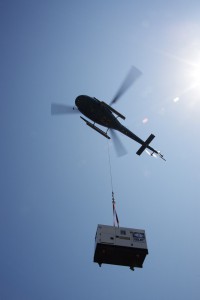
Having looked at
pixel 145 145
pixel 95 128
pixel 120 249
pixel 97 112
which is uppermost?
pixel 97 112

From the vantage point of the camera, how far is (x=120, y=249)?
14289 mm

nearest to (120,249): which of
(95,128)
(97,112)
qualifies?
(95,128)

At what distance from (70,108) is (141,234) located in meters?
11.3

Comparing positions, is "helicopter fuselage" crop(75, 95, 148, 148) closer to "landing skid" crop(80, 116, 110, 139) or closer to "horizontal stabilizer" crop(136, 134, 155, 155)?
"landing skid" crop(80, 116, 110, 139)

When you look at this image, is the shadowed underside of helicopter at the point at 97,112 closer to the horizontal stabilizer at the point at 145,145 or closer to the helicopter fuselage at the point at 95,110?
the helicopter fuselage at the point at 95,110

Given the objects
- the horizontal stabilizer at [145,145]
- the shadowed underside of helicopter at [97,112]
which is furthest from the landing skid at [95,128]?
the horizontal stabilizer at [145,145]

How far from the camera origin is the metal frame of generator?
46.9 ft

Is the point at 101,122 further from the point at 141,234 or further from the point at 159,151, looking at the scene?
the point at 141,234

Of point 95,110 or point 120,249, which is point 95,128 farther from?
point 120,249

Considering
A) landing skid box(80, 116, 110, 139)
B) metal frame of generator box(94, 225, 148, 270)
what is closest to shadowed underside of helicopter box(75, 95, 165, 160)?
landing skid box(80, 116, 110, 139)

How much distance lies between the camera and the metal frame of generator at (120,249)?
14.3 metres

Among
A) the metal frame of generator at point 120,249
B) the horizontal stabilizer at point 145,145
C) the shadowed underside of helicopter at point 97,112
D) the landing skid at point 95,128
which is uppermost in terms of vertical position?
the shadowed underside of helicopter at point 97,112

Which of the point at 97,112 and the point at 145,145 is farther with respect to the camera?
the point at 145,145

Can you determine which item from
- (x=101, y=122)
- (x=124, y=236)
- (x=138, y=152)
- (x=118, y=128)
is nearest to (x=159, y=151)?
(x=138, y=152)
